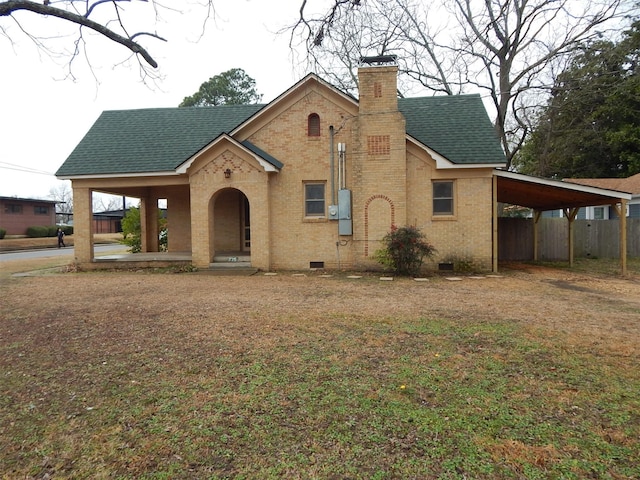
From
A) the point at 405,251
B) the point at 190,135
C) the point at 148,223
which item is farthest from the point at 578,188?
the point at 148,223

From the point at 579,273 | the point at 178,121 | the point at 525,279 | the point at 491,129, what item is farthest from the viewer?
the point at 178,121

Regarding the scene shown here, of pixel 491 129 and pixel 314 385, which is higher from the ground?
pixel 491 129

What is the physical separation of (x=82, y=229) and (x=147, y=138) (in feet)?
14.2

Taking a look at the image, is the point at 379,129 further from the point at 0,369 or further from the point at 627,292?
the point at 0,369

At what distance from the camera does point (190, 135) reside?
1606 cm

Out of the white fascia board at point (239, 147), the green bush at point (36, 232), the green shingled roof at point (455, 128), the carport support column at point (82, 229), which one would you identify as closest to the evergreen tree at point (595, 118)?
the green shingled roof at point (455, 128)

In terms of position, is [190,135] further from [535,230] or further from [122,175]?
[535,230]

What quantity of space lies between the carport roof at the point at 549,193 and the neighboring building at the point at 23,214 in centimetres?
4629

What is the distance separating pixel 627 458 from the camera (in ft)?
8.95

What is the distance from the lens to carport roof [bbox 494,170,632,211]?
38.7 feet

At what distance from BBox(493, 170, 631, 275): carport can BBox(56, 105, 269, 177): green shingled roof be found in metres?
10.0

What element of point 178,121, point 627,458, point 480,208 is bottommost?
point 627,458

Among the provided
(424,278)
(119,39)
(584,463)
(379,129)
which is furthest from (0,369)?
(379,129)

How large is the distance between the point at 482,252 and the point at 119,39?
11608 millimetres
